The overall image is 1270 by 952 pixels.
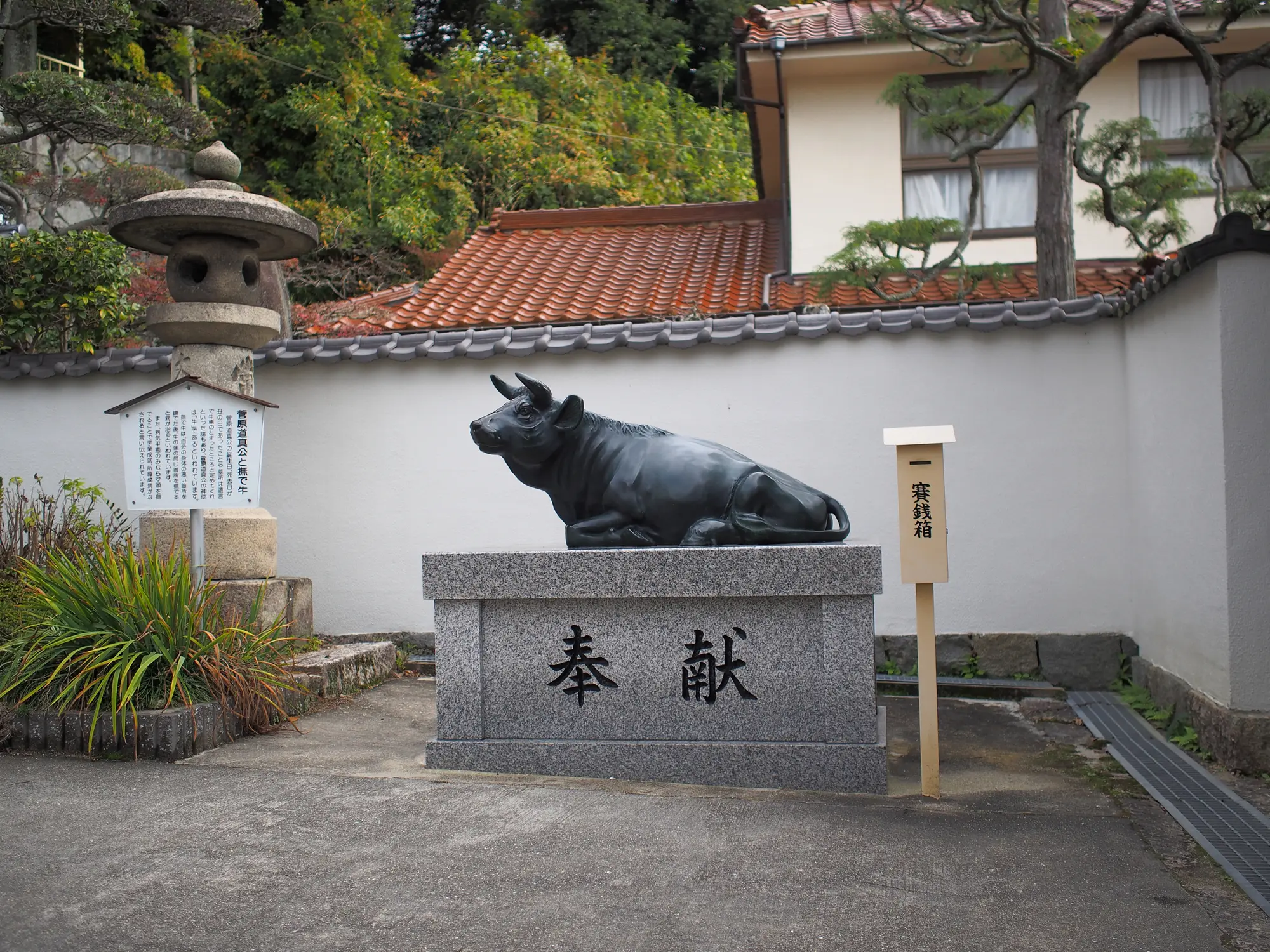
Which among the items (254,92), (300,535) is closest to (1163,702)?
(300,535)

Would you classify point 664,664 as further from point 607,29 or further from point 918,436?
point 607,29

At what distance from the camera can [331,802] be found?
456cm

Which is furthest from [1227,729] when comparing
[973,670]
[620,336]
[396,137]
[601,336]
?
[396,137]

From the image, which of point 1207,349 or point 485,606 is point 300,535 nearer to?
point 485,606

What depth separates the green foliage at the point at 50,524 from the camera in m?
6.90

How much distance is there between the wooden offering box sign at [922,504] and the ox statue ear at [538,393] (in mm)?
1716

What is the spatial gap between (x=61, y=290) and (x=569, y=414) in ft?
17.4

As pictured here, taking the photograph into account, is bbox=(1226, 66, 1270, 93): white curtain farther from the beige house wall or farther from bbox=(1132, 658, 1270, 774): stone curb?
bbox=(1132, 658, 1270, 774): stone curb

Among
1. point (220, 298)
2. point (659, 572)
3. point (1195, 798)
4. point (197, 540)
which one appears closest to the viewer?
point (1195, 798)

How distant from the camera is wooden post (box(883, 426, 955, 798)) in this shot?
4773 mm

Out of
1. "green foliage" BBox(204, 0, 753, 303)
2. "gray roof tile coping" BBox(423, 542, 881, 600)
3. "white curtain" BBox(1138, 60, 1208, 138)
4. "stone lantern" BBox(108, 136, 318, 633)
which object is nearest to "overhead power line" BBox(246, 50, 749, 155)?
"green foliage" BBox(204, 0, 753, 303)

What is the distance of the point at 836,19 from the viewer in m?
13.1

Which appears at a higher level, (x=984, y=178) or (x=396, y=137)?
(x=396, y=137)

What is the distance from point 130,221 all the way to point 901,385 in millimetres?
5622
